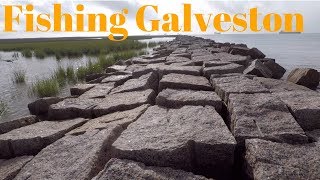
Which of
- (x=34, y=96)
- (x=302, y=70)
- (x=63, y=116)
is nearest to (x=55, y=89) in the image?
(x=34, y=96)

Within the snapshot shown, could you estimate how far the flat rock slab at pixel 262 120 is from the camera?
209cm

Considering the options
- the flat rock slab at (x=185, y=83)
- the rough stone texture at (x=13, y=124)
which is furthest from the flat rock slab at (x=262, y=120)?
the rough stone texture at (x=13, y=124)

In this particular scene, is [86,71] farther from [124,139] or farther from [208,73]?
[124,139]

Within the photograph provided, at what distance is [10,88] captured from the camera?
25.2ft

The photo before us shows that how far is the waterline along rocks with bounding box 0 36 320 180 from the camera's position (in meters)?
1.83

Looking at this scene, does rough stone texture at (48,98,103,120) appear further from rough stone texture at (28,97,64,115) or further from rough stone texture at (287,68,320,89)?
rough stone texture at (287,68,320,89)

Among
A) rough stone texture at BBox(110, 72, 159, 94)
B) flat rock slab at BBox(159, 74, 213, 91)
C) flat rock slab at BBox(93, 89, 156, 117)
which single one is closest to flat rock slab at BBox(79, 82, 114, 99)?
rough stone texture at BBox(110, 72, 159, 94)

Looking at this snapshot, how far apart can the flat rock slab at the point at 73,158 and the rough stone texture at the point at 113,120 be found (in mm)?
151

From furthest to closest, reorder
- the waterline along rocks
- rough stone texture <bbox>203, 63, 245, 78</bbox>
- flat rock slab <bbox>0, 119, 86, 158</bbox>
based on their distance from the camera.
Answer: rough stone texture <bbox>203, 63, 245, 78</bbox>, flat rock slab <bbox>0, 119, 86, 158</bbox>, the waterline along rocks

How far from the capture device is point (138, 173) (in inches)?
68.1

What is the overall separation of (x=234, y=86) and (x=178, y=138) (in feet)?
4.93

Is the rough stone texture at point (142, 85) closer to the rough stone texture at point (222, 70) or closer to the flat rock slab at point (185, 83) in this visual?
the flat rock slab at point (185, 83)

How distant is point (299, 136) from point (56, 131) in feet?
7.05

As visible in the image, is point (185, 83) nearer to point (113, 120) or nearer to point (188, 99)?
point (188, 99)
